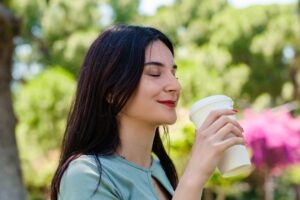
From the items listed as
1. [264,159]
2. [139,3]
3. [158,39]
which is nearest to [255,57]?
[139,3]

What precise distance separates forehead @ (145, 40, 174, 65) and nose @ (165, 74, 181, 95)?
4 centimetres

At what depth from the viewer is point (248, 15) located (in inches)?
688

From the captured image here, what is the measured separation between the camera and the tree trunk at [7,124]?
4.05 meters

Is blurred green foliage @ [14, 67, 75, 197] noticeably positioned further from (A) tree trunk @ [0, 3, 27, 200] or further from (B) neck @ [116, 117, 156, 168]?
(B) neck @ [116, 117, 156, 168]

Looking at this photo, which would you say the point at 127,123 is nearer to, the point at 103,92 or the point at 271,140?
the point at 103,92

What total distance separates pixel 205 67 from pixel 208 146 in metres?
15.1

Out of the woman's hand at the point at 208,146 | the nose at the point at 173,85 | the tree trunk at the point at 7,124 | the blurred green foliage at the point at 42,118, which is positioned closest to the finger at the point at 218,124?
the woman's hand at the point at 208,146

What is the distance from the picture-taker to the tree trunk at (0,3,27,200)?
4.05m

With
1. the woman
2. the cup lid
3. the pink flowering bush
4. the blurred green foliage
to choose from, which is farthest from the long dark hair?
the pink flowering bush

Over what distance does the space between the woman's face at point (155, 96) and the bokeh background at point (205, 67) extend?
11.3 metres

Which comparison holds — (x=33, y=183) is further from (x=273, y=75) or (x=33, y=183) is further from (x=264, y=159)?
(x=273, y=75)

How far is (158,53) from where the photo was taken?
4.07 feet

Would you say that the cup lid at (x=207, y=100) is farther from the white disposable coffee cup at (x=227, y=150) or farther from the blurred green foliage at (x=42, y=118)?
the blurred green foliage at (x=42, y=118)

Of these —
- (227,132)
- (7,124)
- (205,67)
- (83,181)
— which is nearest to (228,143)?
(227,132)
